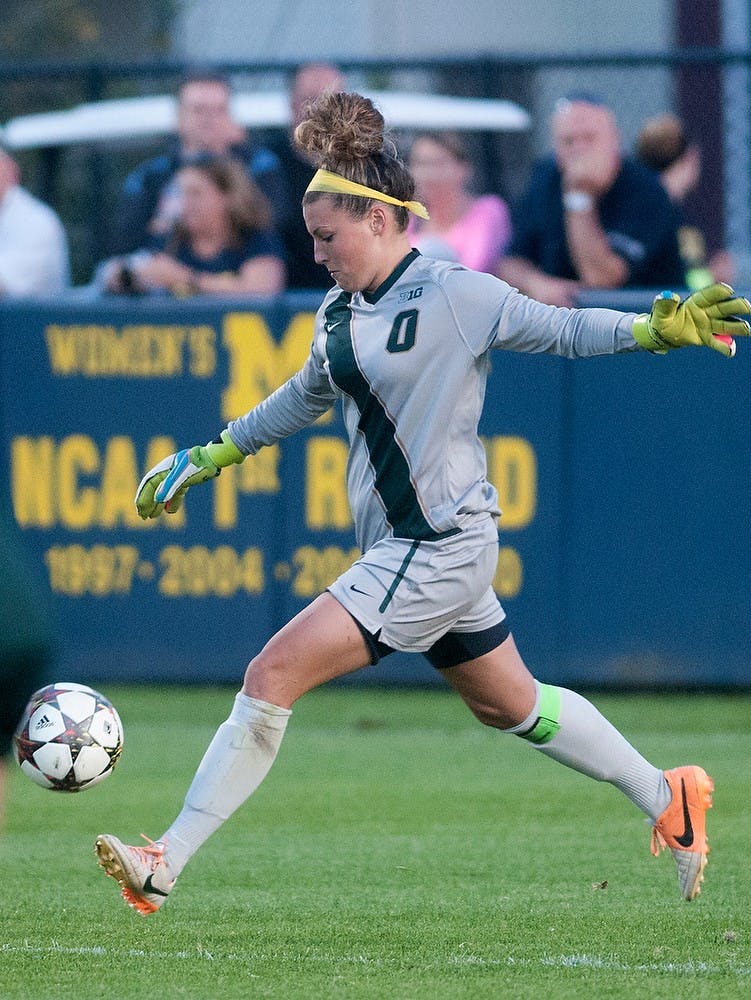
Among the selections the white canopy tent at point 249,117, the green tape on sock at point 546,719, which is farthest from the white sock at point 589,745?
the white canopy tent at point 249,117

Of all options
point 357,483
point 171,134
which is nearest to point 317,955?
point 357,483

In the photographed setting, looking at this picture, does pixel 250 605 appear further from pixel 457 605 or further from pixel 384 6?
pixel 384 6

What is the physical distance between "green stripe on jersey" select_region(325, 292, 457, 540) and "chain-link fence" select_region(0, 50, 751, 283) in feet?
21.7

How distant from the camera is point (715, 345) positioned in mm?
4922

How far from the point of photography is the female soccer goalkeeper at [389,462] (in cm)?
515

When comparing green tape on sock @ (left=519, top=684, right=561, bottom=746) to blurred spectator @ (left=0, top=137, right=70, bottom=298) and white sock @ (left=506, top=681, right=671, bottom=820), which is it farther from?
blurred spectator @ (left=0, top=137, right=70, bottom=298)

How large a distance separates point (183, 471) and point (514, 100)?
24.3 ft

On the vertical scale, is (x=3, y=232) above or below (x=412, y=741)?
above

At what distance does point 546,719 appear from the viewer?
5484 mm

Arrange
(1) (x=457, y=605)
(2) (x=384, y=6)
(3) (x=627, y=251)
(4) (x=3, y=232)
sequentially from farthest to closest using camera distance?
(2) (x=384, y=6), (4) (x=3, y=232), (3) (x=627, y=251), (1) (x=457, y=605)

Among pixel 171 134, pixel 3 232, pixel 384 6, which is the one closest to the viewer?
pixel 3 232

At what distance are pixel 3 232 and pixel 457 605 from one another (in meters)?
6.32

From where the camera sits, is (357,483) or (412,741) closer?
(357,483)

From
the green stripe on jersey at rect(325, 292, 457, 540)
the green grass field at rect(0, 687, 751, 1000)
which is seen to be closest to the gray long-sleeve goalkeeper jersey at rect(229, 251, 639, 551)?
the green stripe on jersey at rect(325, 292, 457, 540)
